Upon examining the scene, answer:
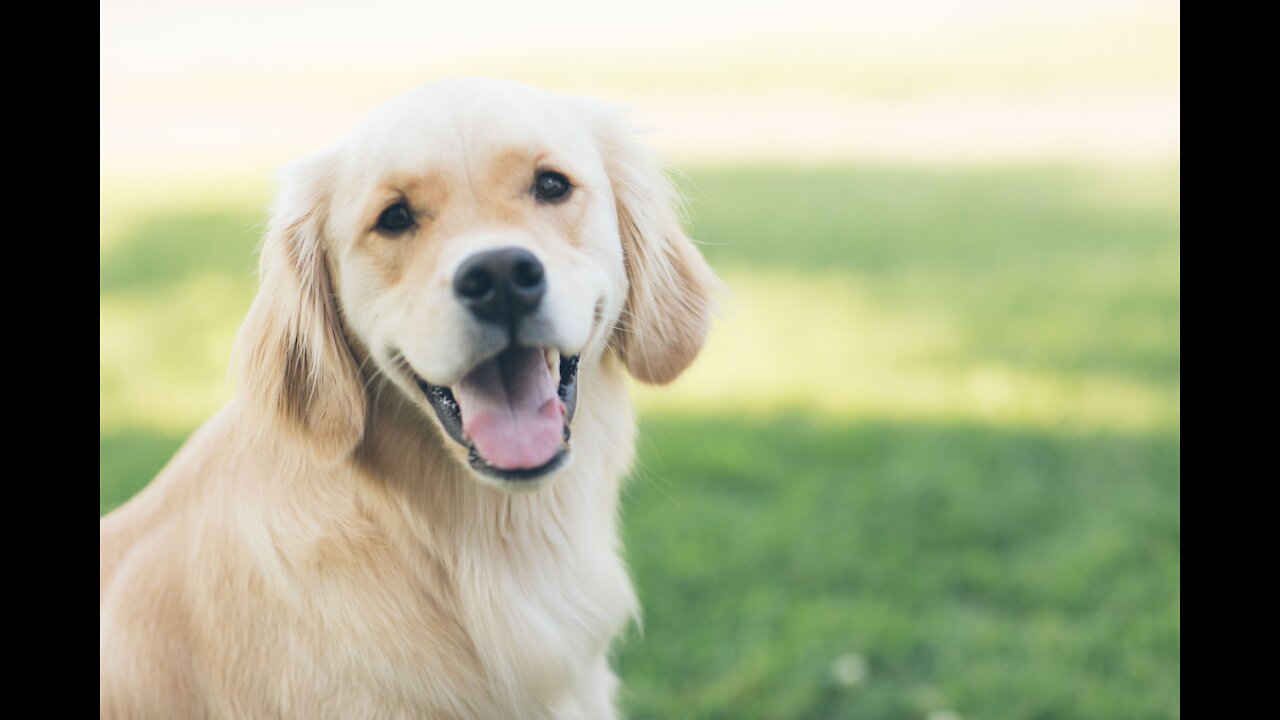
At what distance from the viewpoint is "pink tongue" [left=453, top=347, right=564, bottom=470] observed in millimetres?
2381

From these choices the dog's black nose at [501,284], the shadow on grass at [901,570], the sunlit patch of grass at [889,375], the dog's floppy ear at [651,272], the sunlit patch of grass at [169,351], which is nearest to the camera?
the dog's black nose at [501,284]

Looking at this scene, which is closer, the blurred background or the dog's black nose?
the dog's black nose

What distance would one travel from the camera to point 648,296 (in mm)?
2852

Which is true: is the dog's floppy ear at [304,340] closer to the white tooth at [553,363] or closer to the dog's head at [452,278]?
the dog's head at [452,278]

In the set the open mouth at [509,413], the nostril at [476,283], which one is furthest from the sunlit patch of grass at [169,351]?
the nostril at [476,283]

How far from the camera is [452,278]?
229 centimetres

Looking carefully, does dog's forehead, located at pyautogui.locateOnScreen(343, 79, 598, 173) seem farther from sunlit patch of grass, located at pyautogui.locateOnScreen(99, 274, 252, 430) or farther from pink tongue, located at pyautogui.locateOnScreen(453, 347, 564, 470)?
sunlit patch of grass, located at pyautogui.locateOnScreen(99, 274, 252, 430)

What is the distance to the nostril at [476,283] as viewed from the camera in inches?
89.4

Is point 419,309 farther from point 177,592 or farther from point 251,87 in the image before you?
point 251,87

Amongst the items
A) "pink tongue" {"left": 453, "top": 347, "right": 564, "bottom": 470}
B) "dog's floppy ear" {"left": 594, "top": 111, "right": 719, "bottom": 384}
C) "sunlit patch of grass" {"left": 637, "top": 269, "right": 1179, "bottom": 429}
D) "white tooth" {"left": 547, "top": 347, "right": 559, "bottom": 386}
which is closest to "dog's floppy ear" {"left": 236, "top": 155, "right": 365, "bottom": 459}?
"pink tongue" {"left": 453, "top": 347, "right": 564, "bottom": 470}

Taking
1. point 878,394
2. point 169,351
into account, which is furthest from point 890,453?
point 169,351

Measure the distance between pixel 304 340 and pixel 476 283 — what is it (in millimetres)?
545

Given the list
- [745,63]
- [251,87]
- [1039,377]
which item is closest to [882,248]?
[1039,377]

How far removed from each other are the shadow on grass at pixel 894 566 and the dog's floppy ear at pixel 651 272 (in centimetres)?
58
